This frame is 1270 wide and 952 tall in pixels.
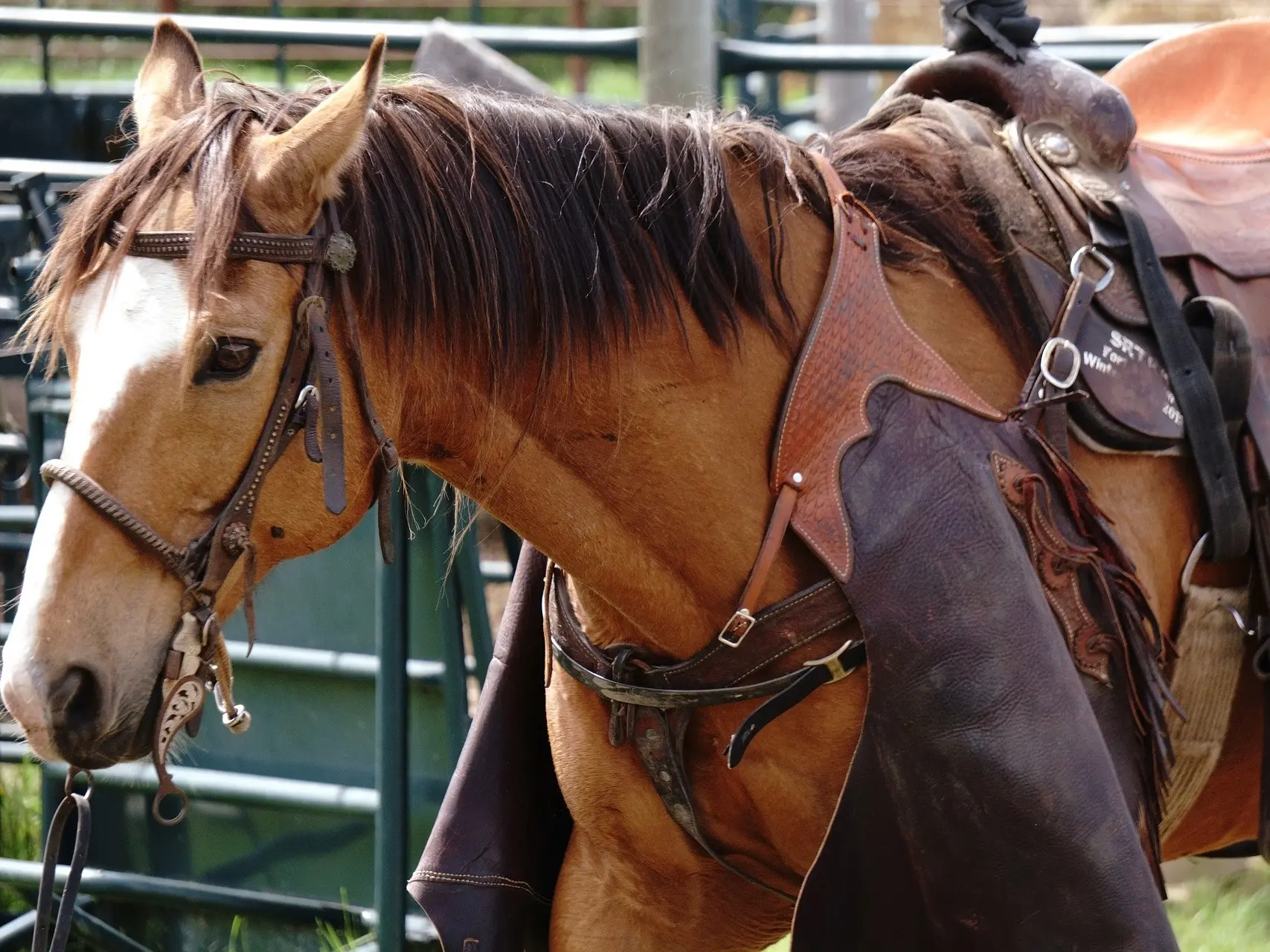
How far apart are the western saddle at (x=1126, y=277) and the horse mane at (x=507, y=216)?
0.34m

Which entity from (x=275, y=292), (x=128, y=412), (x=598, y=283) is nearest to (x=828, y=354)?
(x=598, y=283)

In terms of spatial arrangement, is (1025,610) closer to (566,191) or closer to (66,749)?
(566,191)

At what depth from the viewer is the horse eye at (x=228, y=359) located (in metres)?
1.51

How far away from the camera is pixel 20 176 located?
9.72ft

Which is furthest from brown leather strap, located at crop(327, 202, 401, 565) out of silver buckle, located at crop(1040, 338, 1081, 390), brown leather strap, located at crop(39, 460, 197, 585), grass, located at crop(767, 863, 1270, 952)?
grass, located at crop(767, 863, 1270, 952)

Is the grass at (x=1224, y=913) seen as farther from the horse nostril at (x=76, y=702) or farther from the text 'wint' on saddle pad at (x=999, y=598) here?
the horse nostril at (x=76, y=702)

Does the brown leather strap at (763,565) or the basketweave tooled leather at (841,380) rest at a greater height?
the basketweave tooled leather at (841,380)

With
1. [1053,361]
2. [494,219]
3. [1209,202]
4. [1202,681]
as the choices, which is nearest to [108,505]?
[494,219]

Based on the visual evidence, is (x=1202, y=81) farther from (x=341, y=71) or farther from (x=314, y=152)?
(x=341, y=71)

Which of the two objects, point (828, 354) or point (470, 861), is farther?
point (470, 861)

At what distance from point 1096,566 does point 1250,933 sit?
78.2 inches

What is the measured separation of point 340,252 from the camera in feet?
5.15

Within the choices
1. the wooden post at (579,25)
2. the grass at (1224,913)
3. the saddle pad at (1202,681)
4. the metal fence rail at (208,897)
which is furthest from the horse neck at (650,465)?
the wooden post at (579,25)

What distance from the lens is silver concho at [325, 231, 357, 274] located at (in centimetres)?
157
